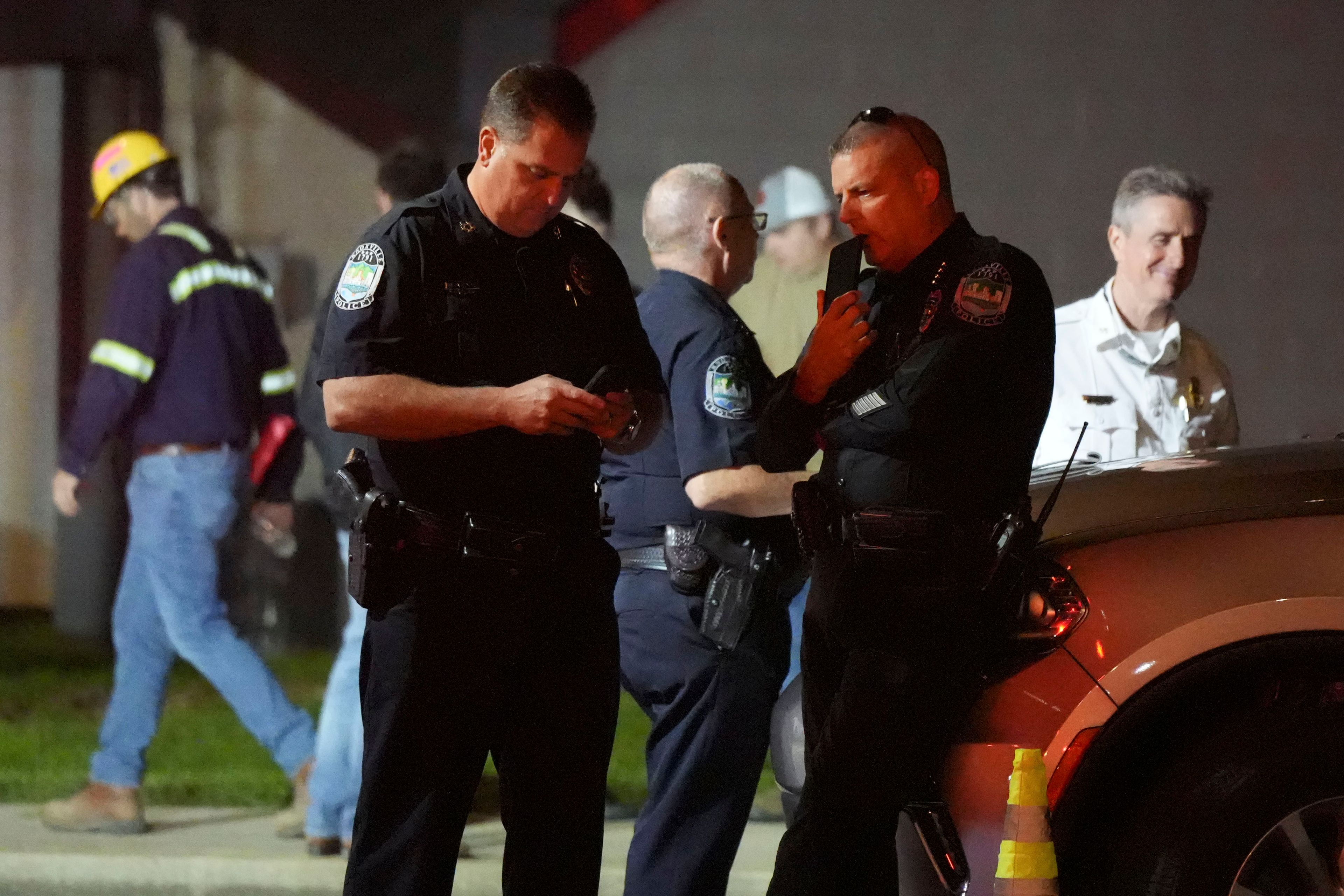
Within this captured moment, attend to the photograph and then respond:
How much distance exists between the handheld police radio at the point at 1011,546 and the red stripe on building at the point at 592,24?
13.8 ft

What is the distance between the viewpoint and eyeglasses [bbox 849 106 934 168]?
321cm

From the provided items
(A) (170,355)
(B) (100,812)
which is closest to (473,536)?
(A) (170,355)

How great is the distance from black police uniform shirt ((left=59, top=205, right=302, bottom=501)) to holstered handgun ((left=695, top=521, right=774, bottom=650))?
2.31 metres

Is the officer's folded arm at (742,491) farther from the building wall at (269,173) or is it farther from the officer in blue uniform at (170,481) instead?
the building wall at (269,173)

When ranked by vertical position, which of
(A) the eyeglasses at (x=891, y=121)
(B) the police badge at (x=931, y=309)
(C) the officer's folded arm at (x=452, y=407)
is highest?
(A) the eyeglasses at (x=891, y=121)

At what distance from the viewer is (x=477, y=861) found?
4.95 meters

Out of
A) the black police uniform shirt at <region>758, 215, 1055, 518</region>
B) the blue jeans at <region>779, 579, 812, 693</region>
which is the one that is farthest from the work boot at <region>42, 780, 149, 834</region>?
the black police uniform shirt at <region>758, 215, 1055, 518</region>

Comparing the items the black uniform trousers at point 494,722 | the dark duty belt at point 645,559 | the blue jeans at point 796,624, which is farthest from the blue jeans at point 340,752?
the black uniform trousers at point 494,722

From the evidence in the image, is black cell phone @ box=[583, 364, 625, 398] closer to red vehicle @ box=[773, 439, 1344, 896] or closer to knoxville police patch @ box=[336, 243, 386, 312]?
knoxville police patch @ box=[336, 243, 386, 312]

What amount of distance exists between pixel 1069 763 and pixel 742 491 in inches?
34.2

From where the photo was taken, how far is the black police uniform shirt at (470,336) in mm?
2969

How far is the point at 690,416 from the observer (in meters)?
3.59

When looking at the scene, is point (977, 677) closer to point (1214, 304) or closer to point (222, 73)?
point (1214, 304)

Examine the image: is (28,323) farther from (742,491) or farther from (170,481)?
(742,491)
